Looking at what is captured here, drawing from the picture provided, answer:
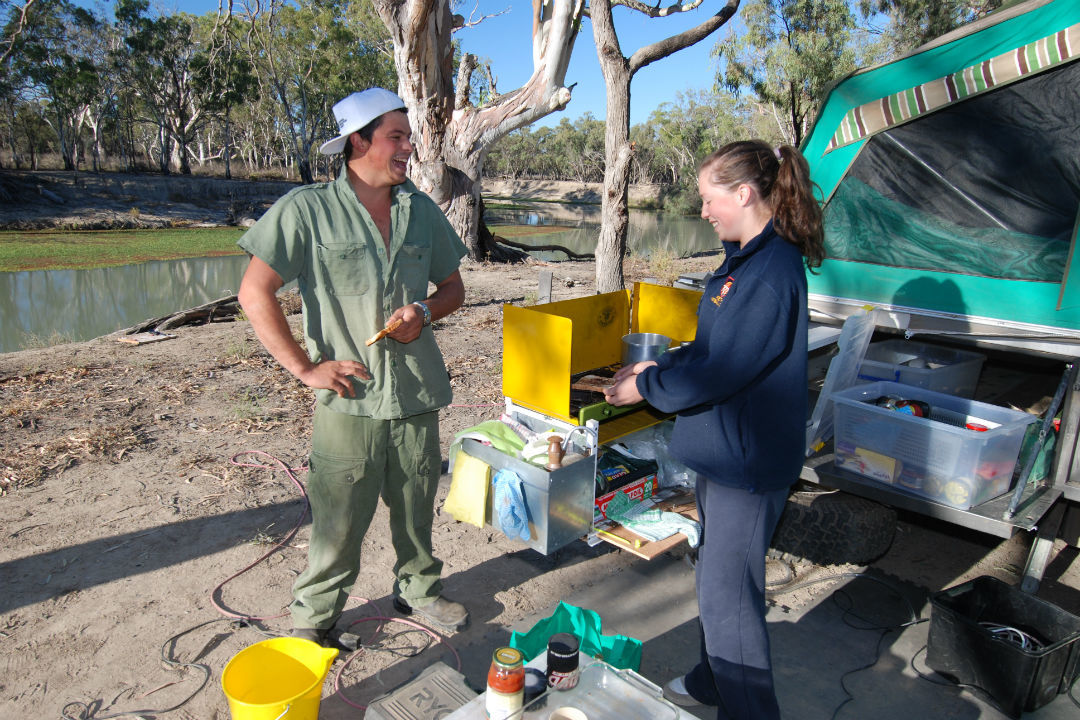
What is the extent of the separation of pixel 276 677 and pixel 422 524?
30.4 inches

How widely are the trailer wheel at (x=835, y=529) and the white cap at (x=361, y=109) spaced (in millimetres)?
2722

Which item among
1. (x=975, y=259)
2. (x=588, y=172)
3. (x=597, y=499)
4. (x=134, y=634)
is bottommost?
(x=134, y=634)

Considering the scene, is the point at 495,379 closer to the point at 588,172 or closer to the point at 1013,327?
the point at 1013,327

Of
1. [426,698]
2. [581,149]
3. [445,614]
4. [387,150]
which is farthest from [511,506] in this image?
[581,149]

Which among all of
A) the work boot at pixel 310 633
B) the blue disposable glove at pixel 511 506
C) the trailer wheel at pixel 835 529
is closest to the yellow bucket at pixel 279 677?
the work boot at pixel 310 633

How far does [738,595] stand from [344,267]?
1.78 m

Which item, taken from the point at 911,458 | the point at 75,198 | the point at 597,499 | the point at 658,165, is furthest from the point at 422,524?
the point at 658,165

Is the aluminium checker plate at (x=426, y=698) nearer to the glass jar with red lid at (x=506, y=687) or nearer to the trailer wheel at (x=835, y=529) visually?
the glass jar with red lid at (x=506, y=687)

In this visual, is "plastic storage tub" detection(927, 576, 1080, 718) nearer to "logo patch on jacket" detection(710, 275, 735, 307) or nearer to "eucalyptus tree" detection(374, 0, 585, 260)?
"logo patch on jacket" detection(710, 275, 735, 307)

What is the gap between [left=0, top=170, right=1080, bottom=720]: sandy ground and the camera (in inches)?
108

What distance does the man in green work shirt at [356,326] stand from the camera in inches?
97.4

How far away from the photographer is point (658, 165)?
6600cm

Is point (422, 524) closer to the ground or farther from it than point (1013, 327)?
closer to the ground

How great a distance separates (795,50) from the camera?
27234 millimetres
